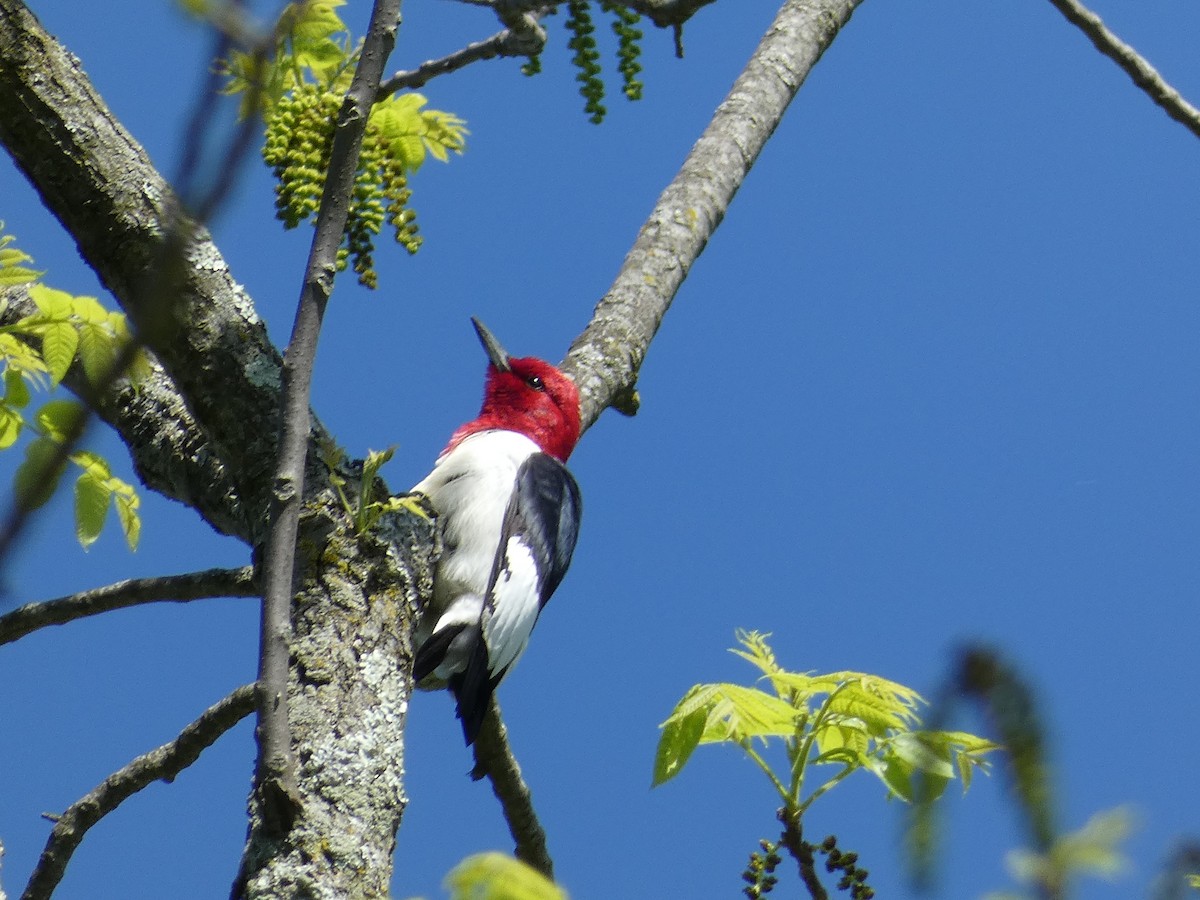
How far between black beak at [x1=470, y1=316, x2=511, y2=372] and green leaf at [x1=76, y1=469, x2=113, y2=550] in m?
2.28

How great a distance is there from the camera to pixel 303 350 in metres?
1.64

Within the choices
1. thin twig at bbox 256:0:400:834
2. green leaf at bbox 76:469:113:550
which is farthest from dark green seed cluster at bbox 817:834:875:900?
green leaf at bbox 76:469:113:550

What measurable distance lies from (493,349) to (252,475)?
2.60 meters

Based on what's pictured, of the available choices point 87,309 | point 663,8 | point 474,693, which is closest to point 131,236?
point 87,309

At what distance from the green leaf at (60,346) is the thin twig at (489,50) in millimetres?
715

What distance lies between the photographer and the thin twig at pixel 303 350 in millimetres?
1603

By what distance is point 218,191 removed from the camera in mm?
417

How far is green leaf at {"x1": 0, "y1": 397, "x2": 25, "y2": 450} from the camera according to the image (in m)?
2.16

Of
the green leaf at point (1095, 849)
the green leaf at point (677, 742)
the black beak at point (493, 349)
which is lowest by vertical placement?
the green leaf at point (1095, 849)

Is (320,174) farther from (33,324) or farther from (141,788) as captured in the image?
(141,788)

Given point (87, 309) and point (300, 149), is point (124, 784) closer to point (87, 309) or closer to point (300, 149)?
point (87, 309)

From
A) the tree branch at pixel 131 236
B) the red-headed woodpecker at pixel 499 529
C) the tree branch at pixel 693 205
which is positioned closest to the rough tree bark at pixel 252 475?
the tree branch at pixel 131 236

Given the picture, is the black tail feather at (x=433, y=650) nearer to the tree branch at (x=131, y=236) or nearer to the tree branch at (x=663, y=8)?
the tree branch at (x=131, y=236)

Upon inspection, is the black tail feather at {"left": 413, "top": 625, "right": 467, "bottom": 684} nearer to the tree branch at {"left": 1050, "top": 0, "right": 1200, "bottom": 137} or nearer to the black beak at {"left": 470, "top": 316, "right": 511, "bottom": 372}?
the black beak at {"left": 470, "top": 316, "right": 511, "bottom": 372}
